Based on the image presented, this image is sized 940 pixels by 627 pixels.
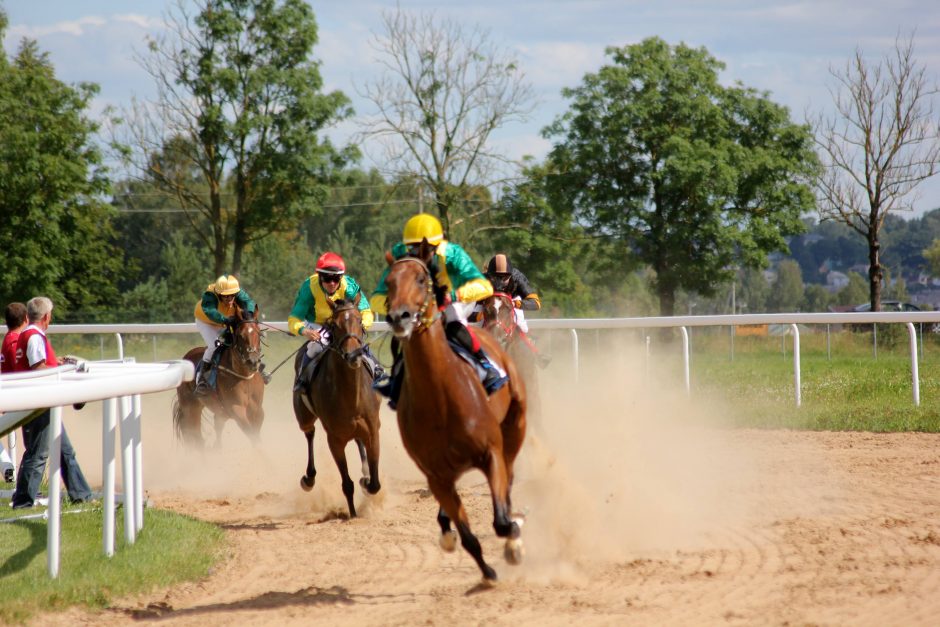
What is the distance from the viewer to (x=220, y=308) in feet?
39.4

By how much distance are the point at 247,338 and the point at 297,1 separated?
2017cm

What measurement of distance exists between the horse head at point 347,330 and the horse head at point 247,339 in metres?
2.80

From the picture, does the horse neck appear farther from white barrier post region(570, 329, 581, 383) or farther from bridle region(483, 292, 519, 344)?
white barrier post region(570, 329, 581, 383)

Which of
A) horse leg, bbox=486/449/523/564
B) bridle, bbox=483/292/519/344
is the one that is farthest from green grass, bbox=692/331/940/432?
horse leg, bbox=486/449/523/564

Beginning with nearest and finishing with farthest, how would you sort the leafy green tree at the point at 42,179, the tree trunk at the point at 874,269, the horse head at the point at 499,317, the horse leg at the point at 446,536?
the horse leg at the point at 446,536, the horse head at the point at 499,317, the tree trunk at the point at 874,269, the leafy green tree at the point at 42,179

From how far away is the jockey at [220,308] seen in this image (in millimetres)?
11781

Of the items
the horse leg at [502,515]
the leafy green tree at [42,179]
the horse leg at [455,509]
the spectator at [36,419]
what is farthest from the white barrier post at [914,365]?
A: the leafy green tree at [42,179]

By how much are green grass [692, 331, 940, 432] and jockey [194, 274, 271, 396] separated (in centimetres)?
678

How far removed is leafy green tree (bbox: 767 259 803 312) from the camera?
64419 millimetres

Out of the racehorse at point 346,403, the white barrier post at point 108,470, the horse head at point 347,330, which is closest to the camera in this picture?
the white barrier post at point 108,470

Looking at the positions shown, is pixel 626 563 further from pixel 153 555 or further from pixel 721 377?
pixel 721 377

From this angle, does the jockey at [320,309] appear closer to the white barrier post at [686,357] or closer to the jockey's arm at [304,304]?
the jockey's arm at [304,304]

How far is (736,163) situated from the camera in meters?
30.2

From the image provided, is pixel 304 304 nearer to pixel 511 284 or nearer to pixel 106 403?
pixel 511 284
